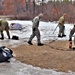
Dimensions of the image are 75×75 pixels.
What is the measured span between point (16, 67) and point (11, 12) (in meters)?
88.4

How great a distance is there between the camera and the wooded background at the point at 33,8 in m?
81.2

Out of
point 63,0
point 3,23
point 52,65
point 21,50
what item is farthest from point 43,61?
point 63,0

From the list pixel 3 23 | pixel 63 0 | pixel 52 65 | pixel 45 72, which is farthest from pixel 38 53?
pixel 63 0

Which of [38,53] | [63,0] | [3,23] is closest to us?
[38,53]

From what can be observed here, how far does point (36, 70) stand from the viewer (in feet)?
35.1

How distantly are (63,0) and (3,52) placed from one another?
84359mm

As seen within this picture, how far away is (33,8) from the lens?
93688mm

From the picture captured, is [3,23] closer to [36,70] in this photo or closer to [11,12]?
[36,70]

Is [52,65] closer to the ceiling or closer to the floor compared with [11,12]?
closer to the ceiling

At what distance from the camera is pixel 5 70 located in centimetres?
1060

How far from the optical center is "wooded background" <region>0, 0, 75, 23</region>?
266 feet

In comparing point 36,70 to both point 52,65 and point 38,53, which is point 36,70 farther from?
point 38,53

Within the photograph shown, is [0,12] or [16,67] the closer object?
[16,67]

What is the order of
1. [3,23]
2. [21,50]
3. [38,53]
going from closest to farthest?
[38,53] → [21,50] → [3,23]
